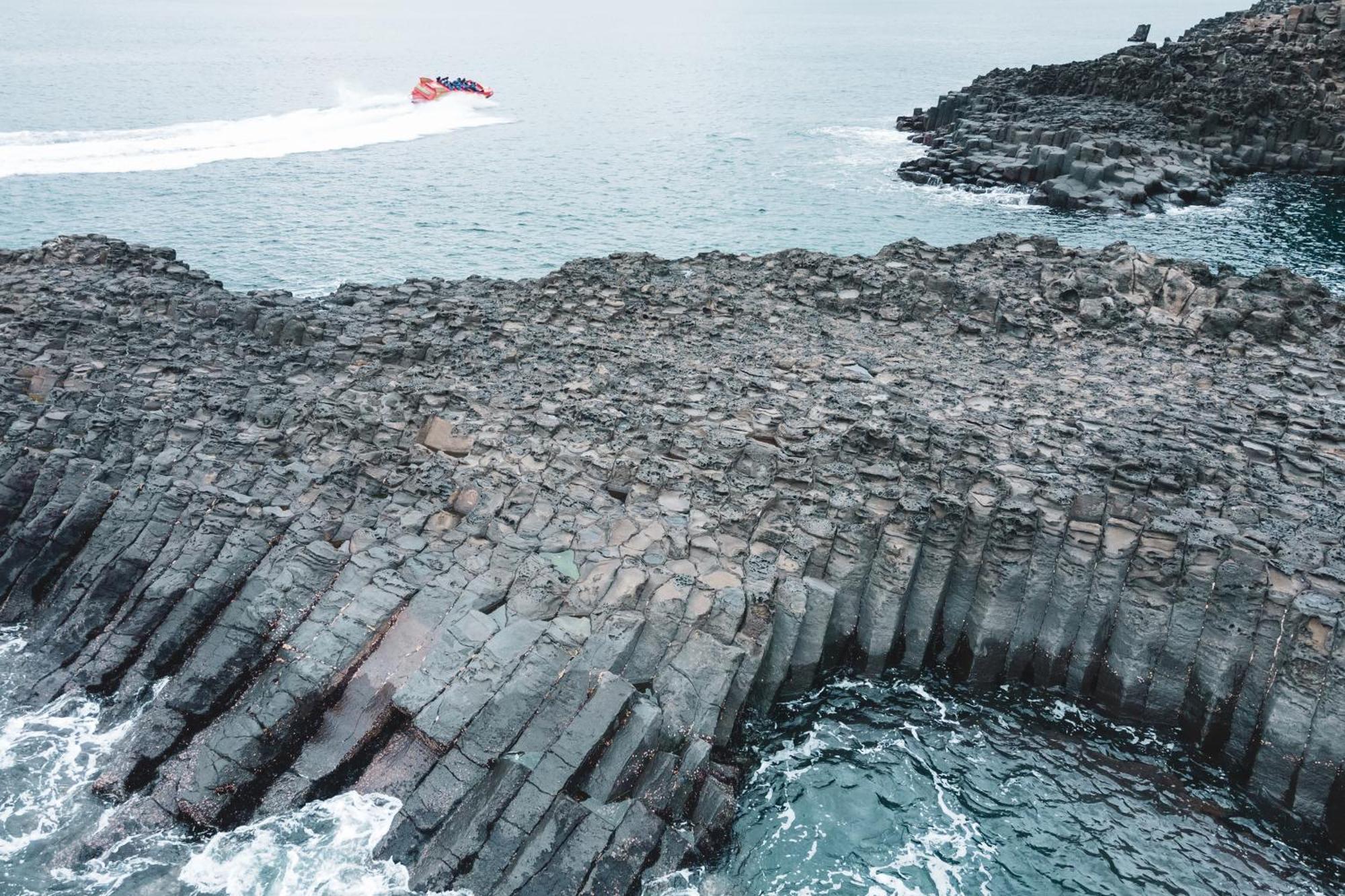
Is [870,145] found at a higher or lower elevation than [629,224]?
higher

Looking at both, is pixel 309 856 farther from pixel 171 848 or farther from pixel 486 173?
pixel 486 173

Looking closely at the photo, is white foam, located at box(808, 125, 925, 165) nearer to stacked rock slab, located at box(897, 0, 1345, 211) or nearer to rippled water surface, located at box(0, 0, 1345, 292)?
rippled water surface, located at box(0, 0, 1345, 292)

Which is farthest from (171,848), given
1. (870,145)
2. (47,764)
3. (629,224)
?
(870,145)

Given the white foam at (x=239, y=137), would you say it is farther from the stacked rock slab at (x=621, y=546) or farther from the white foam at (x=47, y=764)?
the white foam at (x=47, y=764)

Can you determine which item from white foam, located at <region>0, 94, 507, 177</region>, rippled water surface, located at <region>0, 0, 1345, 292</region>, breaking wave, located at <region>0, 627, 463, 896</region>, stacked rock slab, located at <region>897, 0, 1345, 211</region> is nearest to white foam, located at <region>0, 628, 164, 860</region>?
breaking wave, located at <region>0, 627, 463, 896</region>

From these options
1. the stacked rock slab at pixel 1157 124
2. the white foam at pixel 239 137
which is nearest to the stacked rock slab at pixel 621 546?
the stacked rock slab at pixel 1157 124

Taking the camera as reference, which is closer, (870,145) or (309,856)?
(309,856)
